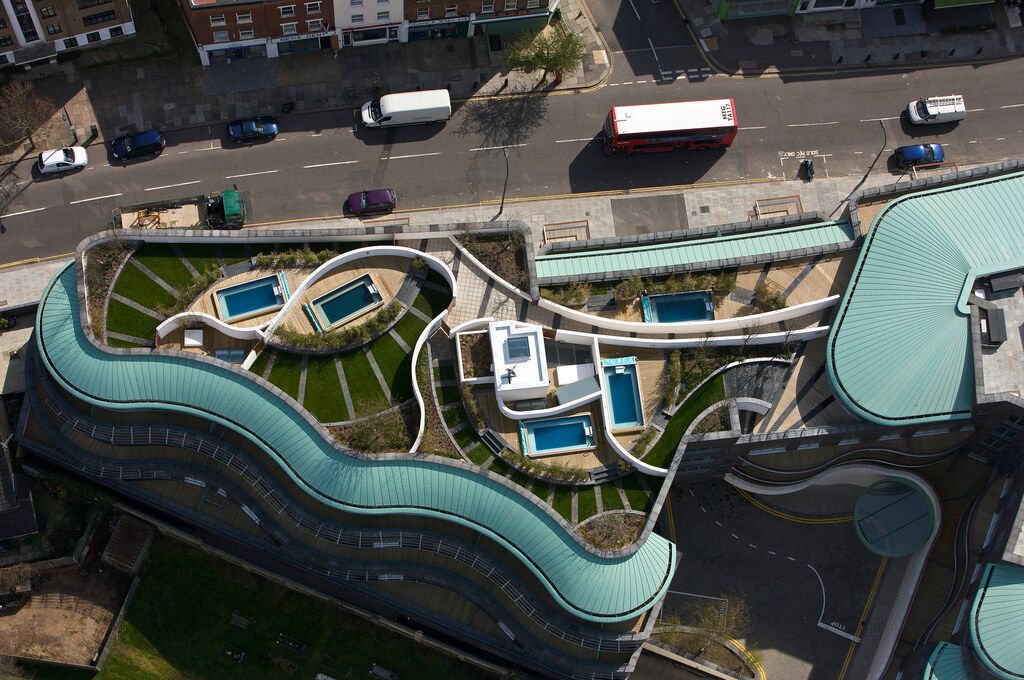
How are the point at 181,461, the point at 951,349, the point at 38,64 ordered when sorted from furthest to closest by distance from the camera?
the point at 38,64 < the point at 181,461 < the point at 951,349

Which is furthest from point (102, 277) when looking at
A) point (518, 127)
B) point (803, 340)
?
point (803, 340)

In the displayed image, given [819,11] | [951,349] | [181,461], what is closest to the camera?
[951,349]

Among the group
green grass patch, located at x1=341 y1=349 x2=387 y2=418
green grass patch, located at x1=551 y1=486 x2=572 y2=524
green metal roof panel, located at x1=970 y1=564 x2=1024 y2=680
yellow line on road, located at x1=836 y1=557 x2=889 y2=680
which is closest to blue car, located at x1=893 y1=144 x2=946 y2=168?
yellow line on road, located at x1=836 y1=557 x2=889 y2=680

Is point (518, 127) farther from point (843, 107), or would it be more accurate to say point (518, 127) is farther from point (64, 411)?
point (64, 411)

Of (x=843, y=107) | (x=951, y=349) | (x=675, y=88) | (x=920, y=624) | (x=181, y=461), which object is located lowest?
(x=920, y=624)

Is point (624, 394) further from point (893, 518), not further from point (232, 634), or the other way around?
point (232, 634)

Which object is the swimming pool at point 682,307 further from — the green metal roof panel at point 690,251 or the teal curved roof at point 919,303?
the teal curved roof at point 919,303

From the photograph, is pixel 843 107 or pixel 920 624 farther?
pixel 843 107

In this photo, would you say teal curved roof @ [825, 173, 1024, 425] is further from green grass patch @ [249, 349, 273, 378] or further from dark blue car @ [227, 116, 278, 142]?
dark blue car @ [227, 116, 278, 142]
